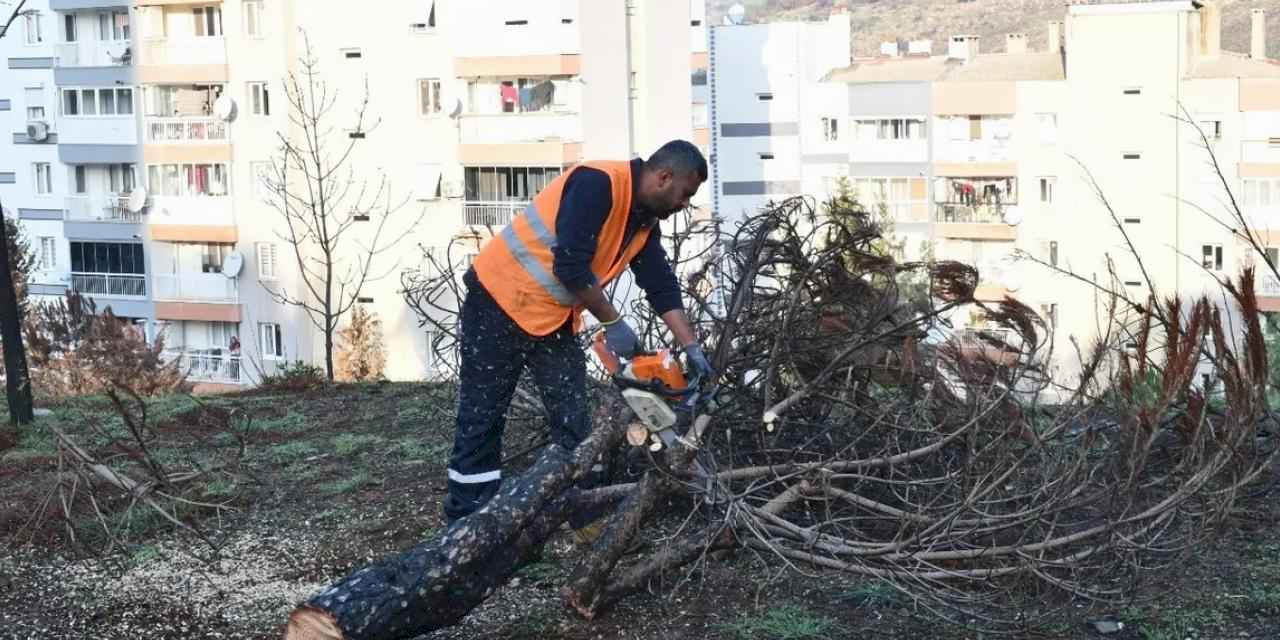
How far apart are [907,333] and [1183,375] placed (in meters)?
0.97

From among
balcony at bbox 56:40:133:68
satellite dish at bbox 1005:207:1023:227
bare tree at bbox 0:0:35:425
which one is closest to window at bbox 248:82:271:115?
balcony at bbox 56:40:133:68

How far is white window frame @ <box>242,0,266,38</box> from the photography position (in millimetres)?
34969

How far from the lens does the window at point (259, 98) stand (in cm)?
3475

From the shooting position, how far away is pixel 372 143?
33.8m

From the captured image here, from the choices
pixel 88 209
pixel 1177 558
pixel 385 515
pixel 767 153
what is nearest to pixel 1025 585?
pixel 1177 558

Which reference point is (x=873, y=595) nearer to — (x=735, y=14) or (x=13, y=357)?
(x=13, y=357)

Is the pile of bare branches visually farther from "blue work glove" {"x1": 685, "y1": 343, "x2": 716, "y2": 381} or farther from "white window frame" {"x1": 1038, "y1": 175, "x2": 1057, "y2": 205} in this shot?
"white window frame" {"x1": 1038, "y1": 175, "x2": 1057, "y2": 205}

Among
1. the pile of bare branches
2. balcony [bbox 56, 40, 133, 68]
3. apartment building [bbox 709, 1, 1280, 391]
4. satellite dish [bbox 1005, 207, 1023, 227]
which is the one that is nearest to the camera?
the pile of bare branches

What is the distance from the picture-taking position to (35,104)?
133 feet

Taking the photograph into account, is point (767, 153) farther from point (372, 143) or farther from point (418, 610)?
point (418, 610)

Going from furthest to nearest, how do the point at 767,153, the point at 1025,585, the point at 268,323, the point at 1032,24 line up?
the point at 1032,24
the point at 767,153
the point at 268,323
the point at 1025,585

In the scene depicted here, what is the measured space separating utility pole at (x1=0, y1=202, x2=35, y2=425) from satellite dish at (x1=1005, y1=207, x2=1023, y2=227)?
120 ft

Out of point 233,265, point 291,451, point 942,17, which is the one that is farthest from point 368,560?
point 942,17

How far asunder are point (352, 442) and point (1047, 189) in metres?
39.0
